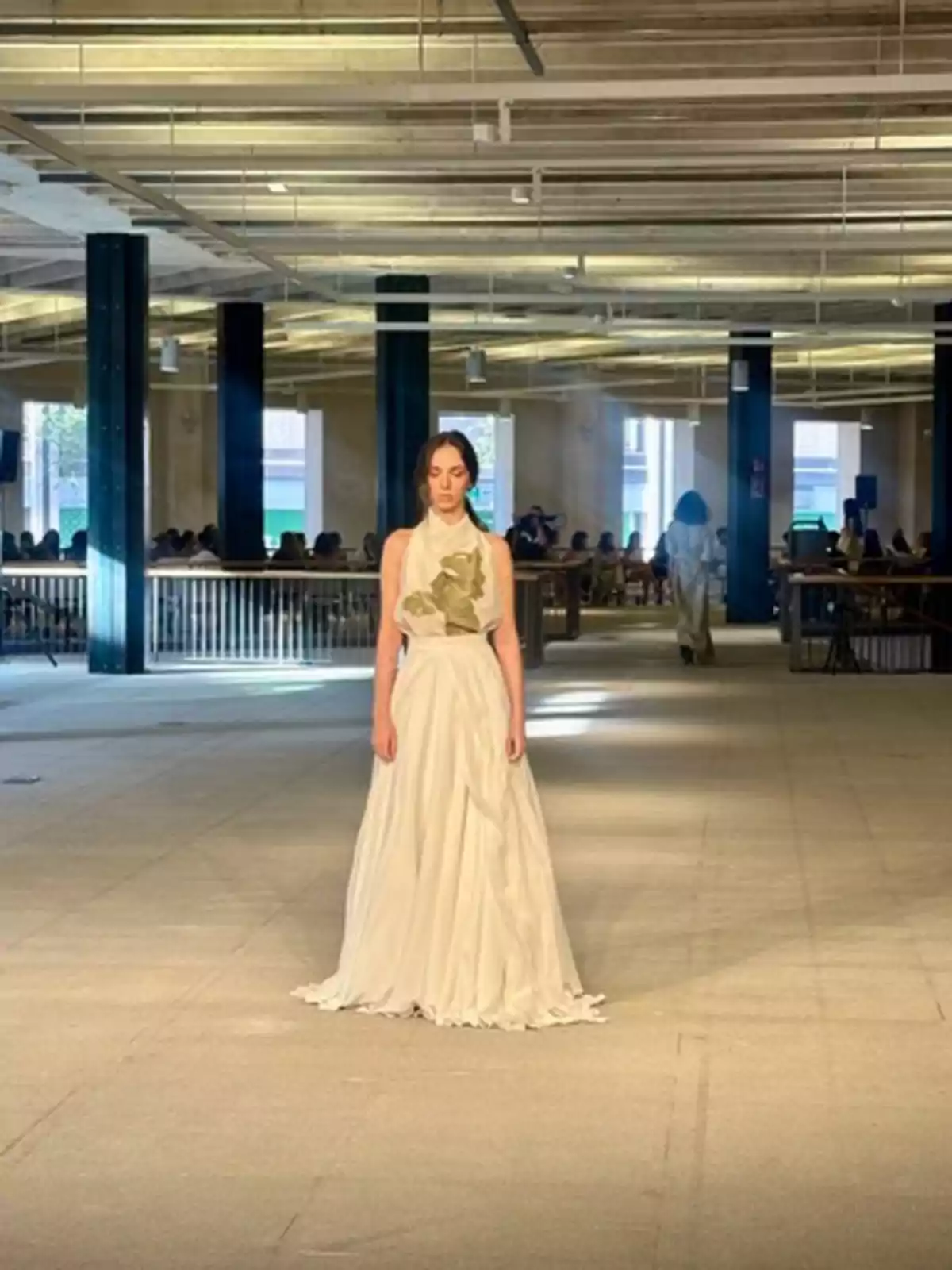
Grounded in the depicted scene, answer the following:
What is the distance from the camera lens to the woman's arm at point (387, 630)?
6.04 metres

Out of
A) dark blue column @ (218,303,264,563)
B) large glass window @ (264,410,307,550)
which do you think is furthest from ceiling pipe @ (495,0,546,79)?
large glass window @ (264,410,307,550)

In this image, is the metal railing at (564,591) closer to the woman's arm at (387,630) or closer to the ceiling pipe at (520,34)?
the ceiling pipe at (520,34)

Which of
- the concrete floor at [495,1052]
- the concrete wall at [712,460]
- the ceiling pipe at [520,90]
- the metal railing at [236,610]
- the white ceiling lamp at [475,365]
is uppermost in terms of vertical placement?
the ceiling pipe at [520,90]

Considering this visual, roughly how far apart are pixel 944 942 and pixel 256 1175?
3340mm

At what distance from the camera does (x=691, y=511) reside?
20.3m

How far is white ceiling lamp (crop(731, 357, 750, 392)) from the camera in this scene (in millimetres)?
27234

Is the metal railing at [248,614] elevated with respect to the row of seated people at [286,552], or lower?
lower

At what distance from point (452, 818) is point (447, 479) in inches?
34.8

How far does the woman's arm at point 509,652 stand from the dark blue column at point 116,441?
13.4 metres

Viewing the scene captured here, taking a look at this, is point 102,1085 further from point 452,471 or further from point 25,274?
point 25,274

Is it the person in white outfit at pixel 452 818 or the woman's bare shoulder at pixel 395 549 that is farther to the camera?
the woman's bare shoulder at pixel 395 549

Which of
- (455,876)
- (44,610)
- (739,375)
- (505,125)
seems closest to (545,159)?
(505,125)

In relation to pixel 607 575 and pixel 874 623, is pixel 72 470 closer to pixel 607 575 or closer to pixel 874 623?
pixel 607 575

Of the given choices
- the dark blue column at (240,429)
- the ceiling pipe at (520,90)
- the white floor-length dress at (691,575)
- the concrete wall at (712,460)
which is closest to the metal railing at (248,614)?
the white floor-length dress at (691,575)
